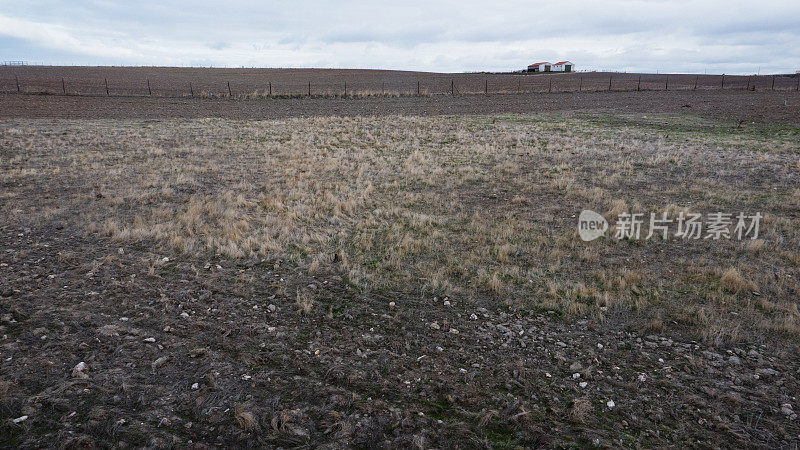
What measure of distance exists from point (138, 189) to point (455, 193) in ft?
27.0

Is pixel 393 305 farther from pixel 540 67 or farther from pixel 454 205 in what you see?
pixel 540 67

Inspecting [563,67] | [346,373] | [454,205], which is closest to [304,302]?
[346,373]

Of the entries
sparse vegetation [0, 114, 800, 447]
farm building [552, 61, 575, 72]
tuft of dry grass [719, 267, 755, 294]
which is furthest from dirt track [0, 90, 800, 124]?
farm building [552, 61, 575, 72]

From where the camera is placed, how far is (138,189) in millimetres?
11438

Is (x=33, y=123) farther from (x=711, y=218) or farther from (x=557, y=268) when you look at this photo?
(x=711, y=218)

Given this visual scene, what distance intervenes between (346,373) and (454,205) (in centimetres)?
667

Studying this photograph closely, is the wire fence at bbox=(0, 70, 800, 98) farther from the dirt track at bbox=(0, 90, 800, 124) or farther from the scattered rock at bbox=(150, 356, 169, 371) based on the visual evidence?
the scattered rock at bbox=(150, 356, 169, 371)

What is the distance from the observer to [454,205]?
1077 centimetres

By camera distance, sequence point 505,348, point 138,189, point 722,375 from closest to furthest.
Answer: point 722,375
point 505,348
point 138,189

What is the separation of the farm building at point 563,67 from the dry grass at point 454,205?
98.3m

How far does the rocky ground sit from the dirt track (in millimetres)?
24329

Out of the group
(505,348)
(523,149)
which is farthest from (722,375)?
(523,149)

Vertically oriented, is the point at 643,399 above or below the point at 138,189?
below

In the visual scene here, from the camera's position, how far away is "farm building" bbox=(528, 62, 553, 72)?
362ft
